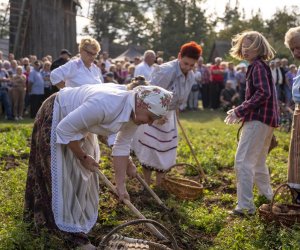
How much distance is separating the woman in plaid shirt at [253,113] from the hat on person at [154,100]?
6.15 ft

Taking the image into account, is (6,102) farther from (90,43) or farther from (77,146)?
(77,146)

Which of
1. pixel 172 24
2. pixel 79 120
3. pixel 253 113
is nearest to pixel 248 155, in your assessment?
pixel 253 113

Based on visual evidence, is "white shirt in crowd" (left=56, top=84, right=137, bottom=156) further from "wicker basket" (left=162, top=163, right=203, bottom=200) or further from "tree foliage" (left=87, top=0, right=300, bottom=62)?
"tree foliage" (left=87, top=0, right=300, bottom=62)

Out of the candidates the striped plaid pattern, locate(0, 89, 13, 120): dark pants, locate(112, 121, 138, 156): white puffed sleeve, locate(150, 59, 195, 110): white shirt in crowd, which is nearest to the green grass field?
locate(112, 121, 138, 156): white puffed sleeve

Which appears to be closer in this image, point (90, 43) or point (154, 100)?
point (154, 100)

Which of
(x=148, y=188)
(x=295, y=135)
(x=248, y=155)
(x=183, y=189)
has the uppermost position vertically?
(x=295, y=135)

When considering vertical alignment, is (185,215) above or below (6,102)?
below

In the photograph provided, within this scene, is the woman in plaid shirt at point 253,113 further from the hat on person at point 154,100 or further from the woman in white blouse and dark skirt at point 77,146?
the hat on person at point 154,100

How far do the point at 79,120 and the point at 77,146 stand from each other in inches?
11.8

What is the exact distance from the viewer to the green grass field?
4461 millimetres

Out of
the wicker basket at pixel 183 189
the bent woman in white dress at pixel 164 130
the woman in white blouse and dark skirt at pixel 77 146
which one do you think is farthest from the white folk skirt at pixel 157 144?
the woman in white blouse and dark skirt at pixel 77 146

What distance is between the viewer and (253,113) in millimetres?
5688

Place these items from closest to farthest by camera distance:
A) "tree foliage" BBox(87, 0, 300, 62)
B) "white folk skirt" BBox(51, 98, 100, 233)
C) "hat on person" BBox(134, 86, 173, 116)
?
"hat on person" BBox(134, 86, 173, 116) → "white folk skirt" BBox(51, 98, 100, 233) → "tree foliage" BBox(87, 0, 300, 62)

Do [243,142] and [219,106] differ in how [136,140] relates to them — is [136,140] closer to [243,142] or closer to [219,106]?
Answer: [243,142]
